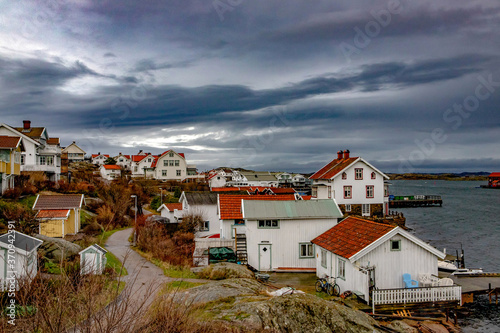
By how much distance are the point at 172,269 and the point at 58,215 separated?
1535 cm

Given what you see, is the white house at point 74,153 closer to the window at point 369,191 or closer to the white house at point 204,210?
the white house at point 204,210

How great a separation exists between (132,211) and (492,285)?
1634 inches

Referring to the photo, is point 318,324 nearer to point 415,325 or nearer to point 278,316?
point 278,316

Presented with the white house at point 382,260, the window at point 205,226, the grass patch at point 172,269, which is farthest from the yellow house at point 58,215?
the white house at point 382,260

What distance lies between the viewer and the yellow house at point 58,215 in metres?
33.0

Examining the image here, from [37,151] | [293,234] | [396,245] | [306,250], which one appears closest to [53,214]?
[293,234]

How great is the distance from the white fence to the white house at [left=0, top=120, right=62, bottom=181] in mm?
45462

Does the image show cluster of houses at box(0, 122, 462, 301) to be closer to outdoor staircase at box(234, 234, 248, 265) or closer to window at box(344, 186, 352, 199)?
outdoor staircase at box(234, 234, 248, 265)

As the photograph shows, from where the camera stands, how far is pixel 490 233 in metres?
58.0

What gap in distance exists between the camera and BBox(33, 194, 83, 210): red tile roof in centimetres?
3412

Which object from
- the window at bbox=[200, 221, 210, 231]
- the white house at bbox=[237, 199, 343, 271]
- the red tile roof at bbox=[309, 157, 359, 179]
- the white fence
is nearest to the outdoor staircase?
the white house at bbox=[237, 199, 343, 271]

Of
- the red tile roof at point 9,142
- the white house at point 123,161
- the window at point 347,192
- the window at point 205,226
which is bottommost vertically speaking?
the window at point 205,226

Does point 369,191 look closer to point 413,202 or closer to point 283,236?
point 283,236

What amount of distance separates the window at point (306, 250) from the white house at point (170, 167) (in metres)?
67.5
